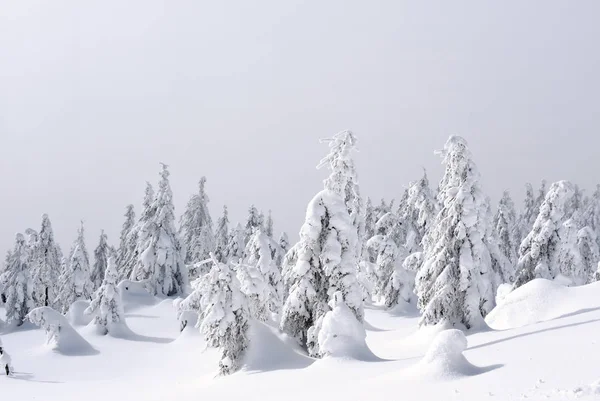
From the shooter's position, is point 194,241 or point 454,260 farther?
point 194,241

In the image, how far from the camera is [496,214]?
7006 centimetres

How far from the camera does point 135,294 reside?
44.9 metres

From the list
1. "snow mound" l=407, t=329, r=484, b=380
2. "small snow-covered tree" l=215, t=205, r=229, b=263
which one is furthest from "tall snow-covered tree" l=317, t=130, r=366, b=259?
"small snow-covered tree" l=215, t=205, r=229, b=263

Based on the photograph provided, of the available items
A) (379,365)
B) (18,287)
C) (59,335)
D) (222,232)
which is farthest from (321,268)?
(222,232)

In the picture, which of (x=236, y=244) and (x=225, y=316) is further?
(x=236, y=244)

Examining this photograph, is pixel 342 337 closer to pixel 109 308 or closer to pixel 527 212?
pixel 109 308

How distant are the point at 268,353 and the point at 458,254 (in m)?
9.78

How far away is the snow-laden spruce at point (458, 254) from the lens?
22.0 metres

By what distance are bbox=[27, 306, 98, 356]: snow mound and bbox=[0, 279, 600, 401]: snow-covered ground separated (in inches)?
22.2

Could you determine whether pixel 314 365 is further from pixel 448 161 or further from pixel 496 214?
pixel 496 214

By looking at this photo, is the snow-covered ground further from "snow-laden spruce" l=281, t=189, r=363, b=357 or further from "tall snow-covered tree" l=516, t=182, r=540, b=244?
"tall snow-covered tree" l=516, t=182, r=540, b=244

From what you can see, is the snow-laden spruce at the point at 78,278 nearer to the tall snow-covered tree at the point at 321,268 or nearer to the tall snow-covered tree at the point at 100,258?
the tall snow-covered tree at the point at 100,258

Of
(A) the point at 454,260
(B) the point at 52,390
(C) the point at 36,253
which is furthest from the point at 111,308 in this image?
(A) the point at 454,260

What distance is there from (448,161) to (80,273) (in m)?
43.7
